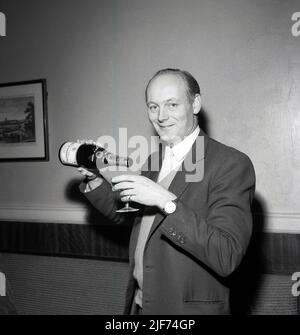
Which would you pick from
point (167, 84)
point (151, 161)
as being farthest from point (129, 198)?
point (151, 161)

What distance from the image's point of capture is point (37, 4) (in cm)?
319

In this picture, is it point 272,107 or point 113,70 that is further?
point 113,70

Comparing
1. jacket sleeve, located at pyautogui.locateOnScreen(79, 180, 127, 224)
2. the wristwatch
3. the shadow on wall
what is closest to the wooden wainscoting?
the shadow on wall

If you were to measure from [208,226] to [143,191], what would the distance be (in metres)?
0.27

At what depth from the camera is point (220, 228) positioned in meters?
1.34

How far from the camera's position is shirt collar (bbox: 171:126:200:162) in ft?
5.68

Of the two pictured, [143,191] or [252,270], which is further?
[252,270]

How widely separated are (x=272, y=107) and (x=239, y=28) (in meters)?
0.59

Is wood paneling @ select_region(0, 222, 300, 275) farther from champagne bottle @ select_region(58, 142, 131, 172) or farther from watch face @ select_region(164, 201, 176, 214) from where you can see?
watch face @ select_region(164, 201, 176, 214)

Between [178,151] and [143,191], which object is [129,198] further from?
[178,151]

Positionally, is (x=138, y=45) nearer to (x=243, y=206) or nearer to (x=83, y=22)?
(x=83, y=22)

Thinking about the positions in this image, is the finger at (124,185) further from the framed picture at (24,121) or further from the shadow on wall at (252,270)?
the framed picture at (24,121)

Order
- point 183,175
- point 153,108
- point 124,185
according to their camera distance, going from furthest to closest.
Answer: point 153,108
point 183,175
point 124,185
